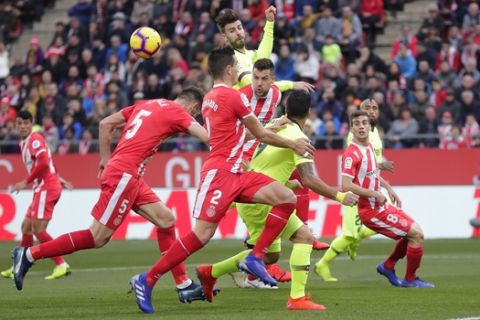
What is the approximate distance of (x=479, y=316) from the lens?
1130 centimetres

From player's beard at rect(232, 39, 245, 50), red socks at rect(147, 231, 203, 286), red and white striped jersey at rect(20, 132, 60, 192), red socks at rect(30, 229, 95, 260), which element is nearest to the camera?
red socks at rect(147, 231, 203, 286)

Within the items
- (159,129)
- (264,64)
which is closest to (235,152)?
(159,129)

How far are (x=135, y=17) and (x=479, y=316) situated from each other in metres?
22.6

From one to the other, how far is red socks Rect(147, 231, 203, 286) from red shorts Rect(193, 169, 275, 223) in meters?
0.24

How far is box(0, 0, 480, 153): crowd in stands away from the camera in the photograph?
2714 cm

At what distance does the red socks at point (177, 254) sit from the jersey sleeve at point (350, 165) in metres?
3.30

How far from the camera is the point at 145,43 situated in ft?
51.9

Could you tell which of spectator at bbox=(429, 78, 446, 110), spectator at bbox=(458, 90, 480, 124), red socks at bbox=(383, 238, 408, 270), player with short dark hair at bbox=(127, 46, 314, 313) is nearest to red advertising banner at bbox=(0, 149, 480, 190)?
spectator at bbox=(458, 90, 480, 124)

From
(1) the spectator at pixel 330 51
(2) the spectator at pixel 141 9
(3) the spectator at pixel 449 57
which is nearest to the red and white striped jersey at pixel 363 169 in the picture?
(3) the spectator at pixel 449 57

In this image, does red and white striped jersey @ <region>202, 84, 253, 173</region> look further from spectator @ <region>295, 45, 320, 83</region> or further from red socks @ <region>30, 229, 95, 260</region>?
spectator @ <region>295, 45, 320, 83</region>

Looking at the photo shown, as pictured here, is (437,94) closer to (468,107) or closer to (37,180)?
(468,107)

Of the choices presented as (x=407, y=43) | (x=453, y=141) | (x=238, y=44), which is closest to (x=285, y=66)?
(x=407, y=43)

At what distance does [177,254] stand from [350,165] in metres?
3.54

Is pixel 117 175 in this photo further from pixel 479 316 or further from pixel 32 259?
pixel 479 316
